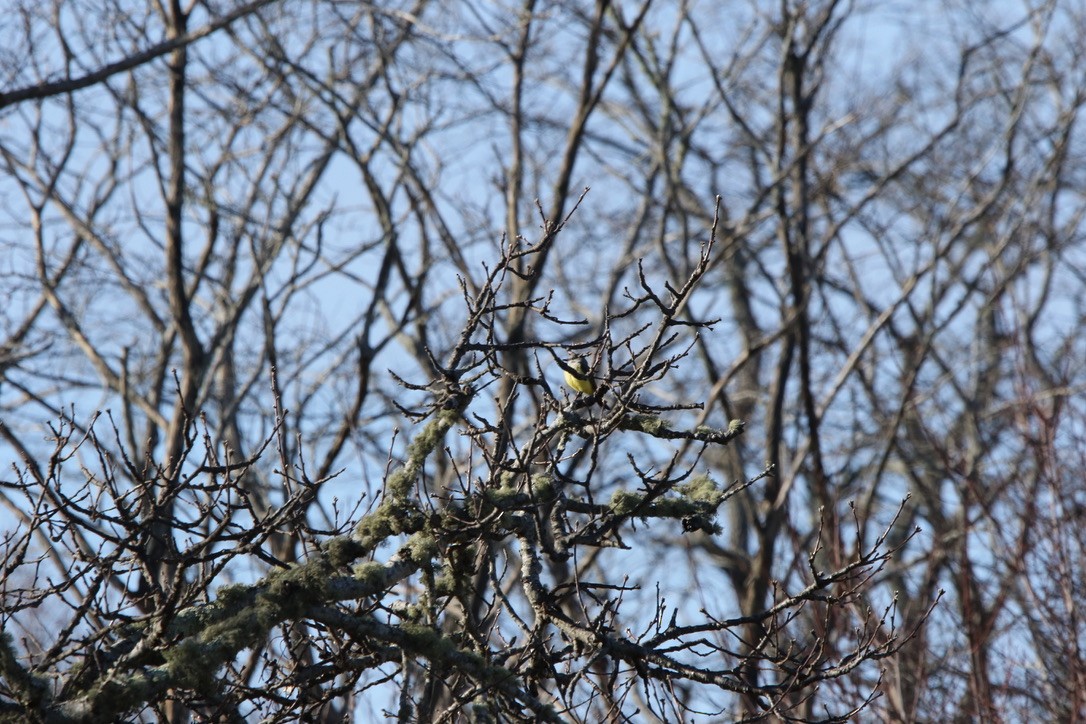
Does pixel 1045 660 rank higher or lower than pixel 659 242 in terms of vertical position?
lower

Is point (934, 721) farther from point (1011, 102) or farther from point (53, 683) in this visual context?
point (1011, 102)

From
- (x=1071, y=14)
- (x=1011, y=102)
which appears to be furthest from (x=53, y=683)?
(x=1071, y=14)

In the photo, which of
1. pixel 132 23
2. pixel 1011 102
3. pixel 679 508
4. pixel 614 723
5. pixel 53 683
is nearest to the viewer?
pixel 53 683

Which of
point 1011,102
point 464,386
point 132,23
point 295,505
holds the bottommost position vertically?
point 295,505

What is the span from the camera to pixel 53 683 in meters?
2.97

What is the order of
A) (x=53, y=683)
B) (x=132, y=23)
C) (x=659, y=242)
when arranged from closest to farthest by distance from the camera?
1. (x=53, y=683)
2. (x=132, y=23)
3. (x=659, y=242)

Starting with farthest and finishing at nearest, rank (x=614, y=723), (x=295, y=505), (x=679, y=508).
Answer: (x=614, y=723) < (x=679, y=508) < (x=295, y=505)

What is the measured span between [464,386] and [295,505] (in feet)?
2.01

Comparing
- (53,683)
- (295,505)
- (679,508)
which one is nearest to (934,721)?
(679,508)

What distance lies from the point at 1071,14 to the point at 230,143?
886 centimetres

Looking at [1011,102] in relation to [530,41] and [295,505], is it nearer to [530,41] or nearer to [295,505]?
[530,41]

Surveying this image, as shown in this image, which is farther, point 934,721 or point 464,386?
point 934,721

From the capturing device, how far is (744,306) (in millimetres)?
15625

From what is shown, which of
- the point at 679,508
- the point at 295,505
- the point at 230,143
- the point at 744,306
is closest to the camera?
the point at 295,505
